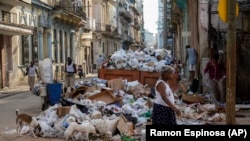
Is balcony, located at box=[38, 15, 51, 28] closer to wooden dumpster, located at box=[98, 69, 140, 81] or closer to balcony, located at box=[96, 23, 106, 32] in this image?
wooden dumpster, located at box=[98, 69, 140, 81]

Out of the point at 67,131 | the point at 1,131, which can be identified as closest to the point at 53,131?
the point at 67,131

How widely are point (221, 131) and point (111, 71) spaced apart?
1227 cm

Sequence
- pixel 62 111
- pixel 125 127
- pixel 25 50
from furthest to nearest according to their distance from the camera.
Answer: pixel 25 50 < pixel 62 111 < pixel 125 127

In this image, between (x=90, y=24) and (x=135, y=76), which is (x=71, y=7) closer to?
(x=90, y=24)

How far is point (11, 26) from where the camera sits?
23312 millimetres

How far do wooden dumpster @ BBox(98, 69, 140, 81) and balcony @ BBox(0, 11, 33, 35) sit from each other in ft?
22.4

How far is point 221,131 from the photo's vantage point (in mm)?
5418

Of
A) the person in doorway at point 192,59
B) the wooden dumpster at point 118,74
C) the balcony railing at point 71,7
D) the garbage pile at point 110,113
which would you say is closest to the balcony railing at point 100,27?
the balcony railing at point 71,7

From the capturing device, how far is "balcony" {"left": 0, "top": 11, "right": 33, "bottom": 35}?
22.6 m

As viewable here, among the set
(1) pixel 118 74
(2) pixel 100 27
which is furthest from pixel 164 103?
(2) pixel 100 27

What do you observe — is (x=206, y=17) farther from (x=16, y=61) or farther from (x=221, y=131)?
(x=16, y=61)

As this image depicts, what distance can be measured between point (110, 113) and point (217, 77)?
4163 millimetres

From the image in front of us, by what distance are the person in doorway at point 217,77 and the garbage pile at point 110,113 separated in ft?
1.25

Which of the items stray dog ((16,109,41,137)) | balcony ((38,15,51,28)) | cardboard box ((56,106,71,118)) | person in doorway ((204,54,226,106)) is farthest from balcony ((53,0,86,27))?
stray dog ((16,109,41,137))
